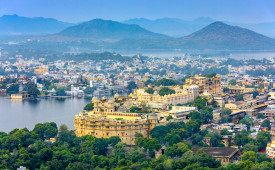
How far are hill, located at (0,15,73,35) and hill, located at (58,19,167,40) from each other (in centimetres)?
2406

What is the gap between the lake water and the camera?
2791 cm

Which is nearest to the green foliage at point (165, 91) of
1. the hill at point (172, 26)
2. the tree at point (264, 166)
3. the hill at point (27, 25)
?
the tree at point (264, 166)

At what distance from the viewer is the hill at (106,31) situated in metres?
Result: 136

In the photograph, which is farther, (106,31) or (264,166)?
(106,31)

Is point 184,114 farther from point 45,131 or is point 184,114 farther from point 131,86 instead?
point 131,86

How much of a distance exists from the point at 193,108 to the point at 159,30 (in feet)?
515

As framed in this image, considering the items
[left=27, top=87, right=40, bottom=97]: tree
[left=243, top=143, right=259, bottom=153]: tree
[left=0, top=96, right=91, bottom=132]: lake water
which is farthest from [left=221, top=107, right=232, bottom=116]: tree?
[left=27, top=87, right=40, bottom=97]: tree

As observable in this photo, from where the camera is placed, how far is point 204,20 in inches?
7835

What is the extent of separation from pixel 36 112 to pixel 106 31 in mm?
109846

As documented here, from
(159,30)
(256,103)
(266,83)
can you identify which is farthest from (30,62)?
(159,30)

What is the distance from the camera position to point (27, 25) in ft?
565

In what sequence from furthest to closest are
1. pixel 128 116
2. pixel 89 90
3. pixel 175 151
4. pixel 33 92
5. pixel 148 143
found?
1. pixel 89 90
2. pixel 33 92
3. pixel 128 116
4. pixel 148 143
5. pixel 175 151

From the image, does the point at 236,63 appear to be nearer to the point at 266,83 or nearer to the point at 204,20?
the point at 266,83

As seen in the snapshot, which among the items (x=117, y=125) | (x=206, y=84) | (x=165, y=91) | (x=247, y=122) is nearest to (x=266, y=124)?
(x=247, y=122)
